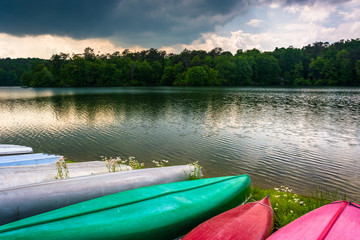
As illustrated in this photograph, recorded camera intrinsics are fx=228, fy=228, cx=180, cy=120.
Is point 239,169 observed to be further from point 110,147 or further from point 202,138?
point 110,147

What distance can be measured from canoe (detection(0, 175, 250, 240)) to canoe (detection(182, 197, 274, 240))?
1.53ft

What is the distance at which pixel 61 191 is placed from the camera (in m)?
4.12

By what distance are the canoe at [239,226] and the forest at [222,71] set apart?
9416cm

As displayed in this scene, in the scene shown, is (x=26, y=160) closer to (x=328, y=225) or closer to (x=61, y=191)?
(x=61, y=191)

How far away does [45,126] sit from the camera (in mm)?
16875

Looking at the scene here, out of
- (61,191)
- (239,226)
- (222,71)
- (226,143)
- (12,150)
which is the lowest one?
(226,143)

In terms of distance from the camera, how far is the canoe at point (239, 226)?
3088 mm

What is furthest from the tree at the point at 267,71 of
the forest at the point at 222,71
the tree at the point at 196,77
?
the tree at the point at 196,77

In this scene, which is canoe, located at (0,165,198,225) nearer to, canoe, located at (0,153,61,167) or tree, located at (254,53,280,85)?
canoe, located at (0,153,61,167)

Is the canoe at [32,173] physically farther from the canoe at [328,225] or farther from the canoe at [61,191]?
the canoe at [328,225]

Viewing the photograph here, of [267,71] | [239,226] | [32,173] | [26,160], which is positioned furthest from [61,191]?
[267,71]

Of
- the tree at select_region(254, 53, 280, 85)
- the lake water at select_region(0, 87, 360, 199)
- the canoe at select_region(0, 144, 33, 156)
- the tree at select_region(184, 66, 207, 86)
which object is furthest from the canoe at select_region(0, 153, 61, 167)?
the tree at select_region(254, 53, 280, 85)

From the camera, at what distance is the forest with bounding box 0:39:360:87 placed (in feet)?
302

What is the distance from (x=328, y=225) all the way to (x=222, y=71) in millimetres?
100469
